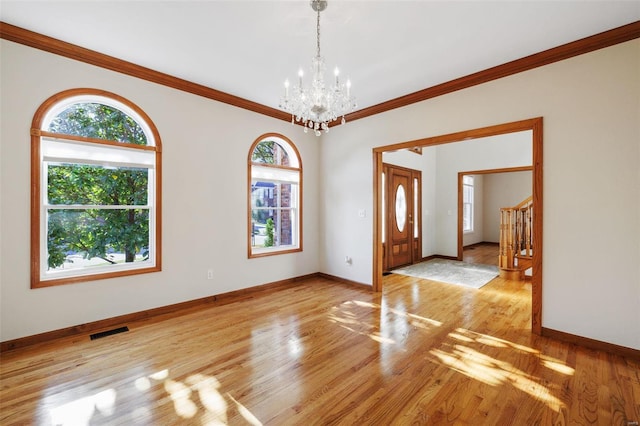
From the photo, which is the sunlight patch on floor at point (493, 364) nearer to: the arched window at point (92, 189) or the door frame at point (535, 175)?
the door frame at point (535, 175)

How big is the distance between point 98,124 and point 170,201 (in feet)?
3.60

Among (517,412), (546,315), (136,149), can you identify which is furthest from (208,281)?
(546,315)

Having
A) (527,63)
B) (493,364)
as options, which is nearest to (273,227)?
(493,364)

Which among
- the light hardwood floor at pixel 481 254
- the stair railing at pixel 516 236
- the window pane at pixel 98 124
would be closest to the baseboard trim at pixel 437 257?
the light hardwood floor at pixel 481 254

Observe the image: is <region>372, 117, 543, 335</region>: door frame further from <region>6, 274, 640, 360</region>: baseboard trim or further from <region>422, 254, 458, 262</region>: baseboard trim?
<region>422, 254, 458, 262</region>: baseboard trim

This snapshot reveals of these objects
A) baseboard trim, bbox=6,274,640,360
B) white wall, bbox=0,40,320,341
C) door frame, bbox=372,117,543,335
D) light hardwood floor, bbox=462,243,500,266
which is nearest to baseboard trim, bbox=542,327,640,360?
baseboard trim, bbox=6,274,640,360

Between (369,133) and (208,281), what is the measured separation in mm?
3275

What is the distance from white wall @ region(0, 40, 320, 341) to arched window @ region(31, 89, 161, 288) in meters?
0.09

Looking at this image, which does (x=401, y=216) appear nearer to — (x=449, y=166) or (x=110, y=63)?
(x=449, y=166)

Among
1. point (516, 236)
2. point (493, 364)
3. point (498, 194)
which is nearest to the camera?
point (493, 364)

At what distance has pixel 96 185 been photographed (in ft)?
10.5

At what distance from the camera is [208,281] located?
3.96 meters

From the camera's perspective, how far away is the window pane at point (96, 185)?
2988 millimetres

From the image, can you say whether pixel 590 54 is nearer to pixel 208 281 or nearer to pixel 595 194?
pixel 595 194
